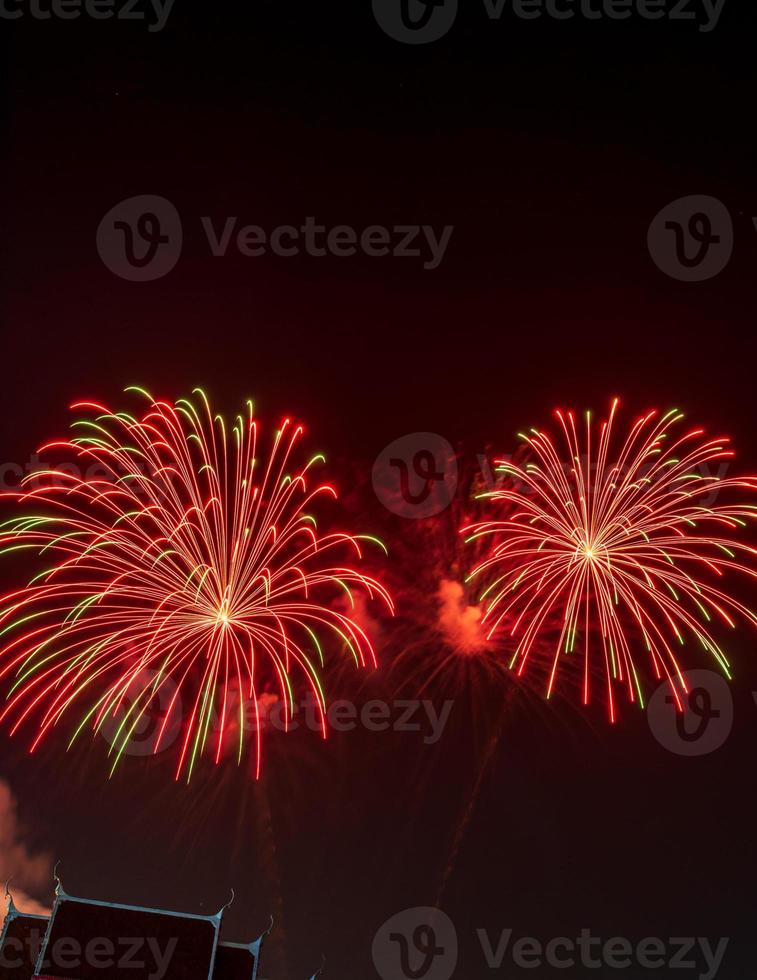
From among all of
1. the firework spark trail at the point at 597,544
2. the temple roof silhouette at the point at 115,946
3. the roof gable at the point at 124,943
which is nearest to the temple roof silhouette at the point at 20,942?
the temple roof silhouette at the point at 115,946

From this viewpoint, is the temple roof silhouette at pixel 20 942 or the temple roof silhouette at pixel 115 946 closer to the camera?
the temple roof silhouette at pixel 115 946

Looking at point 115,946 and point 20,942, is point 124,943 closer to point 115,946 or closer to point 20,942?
point 115,946

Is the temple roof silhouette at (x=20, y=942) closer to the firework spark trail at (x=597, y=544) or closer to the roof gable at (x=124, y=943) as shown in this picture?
the roof gable at (x=124, y=943)

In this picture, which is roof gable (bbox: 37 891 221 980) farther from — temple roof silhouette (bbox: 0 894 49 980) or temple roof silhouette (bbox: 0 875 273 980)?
temple roof silhouette (bbox: 0 894 49 980)

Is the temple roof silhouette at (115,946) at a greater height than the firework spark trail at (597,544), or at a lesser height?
lesser

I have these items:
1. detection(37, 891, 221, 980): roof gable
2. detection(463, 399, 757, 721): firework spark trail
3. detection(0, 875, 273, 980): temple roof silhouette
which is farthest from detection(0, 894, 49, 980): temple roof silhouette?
detection(463, 399, 757, 721): firework spark trail

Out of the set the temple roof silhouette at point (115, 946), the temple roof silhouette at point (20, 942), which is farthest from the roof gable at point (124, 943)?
the temple roof silhouette at point (20, 942)

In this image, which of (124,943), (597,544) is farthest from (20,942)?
(597,544)

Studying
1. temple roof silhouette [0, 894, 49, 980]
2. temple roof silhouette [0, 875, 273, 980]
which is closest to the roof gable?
temple roof silhouette [0, 875, 273, 980]

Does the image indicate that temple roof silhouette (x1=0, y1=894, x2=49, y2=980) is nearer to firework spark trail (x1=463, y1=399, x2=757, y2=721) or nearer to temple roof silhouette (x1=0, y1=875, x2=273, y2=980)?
temple roof silhouette (x1=0, y1=875, x2=273, y2=980)

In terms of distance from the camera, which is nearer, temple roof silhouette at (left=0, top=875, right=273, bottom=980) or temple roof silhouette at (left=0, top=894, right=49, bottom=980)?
temple roof silhouette at (left=0, top=875, right=273, bottom=980)

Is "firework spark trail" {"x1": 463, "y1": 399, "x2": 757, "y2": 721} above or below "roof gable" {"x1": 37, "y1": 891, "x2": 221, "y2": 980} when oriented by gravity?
above
